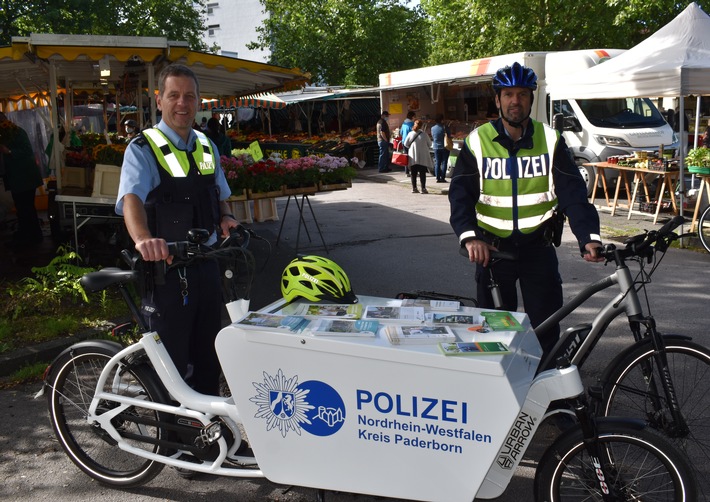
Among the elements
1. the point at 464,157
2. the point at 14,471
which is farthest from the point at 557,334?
the point at 14,471

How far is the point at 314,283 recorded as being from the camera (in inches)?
135

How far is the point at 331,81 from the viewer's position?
117 feet

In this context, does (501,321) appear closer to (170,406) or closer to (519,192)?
(519,192)

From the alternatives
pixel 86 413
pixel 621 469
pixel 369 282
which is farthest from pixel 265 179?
pixel 621 469

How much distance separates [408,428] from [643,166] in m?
10.3

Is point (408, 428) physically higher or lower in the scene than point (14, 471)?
higher

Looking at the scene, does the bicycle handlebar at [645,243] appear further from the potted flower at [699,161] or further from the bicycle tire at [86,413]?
the potted flower at [699,161]

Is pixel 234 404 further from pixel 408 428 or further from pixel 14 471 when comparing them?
pixel 14 471

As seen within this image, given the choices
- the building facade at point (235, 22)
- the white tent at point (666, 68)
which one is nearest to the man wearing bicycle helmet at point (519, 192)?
the white tent at point (666, 68)

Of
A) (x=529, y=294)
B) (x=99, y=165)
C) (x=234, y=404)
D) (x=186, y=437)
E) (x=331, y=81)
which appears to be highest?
(x=331, y=81)

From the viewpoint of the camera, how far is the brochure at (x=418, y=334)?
113 inches

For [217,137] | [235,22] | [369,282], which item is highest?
[235,22]

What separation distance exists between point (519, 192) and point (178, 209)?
178 cm

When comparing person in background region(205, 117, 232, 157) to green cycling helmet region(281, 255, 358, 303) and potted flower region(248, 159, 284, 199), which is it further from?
green cycling helmet region(281, 255, 358, 303)
